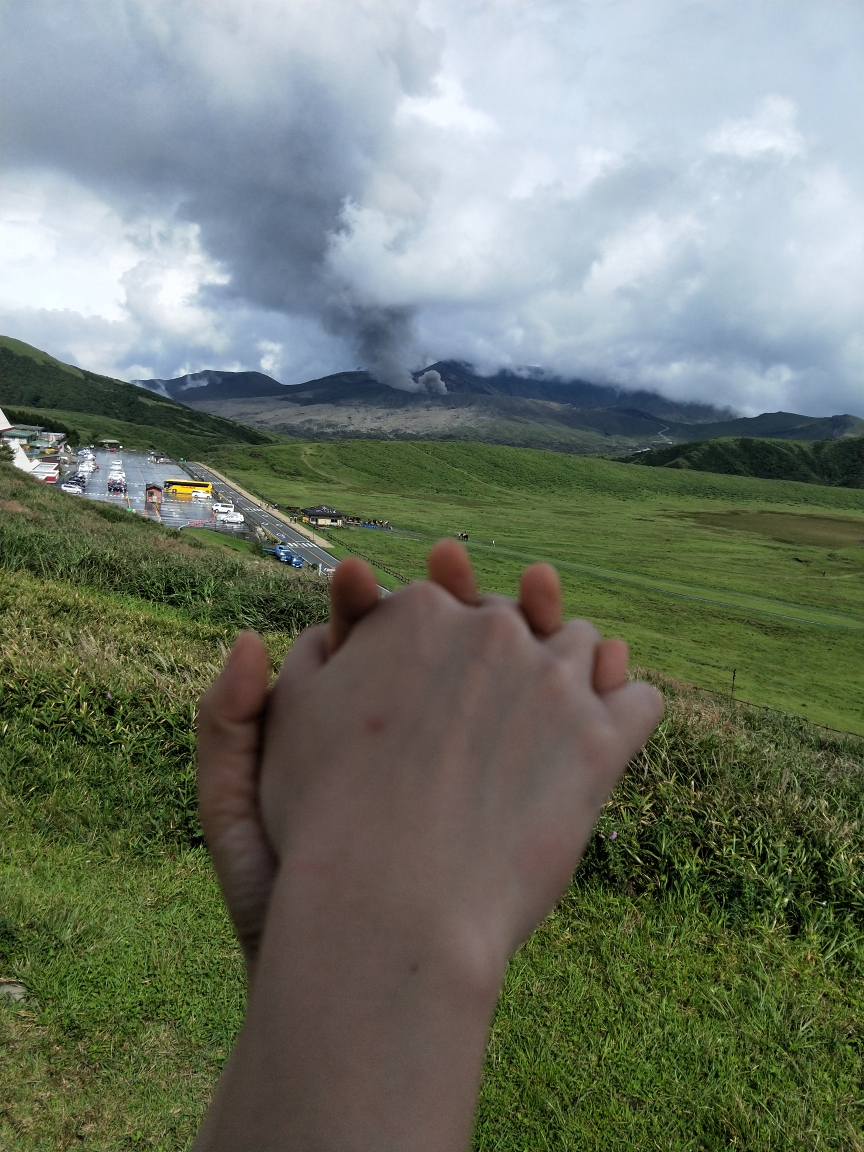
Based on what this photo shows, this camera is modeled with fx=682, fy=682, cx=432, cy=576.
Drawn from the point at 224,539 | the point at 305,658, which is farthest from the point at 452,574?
the point at 224,539

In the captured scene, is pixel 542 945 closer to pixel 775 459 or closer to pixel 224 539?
pixel 224 539

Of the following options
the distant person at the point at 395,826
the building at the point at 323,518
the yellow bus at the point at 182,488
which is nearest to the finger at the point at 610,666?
the distant person at the point at 395,826

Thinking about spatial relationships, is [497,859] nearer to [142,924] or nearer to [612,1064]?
[612,1064]

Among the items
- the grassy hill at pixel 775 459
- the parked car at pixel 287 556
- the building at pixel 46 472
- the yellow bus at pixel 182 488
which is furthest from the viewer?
the grassy hill at pixel 775 459

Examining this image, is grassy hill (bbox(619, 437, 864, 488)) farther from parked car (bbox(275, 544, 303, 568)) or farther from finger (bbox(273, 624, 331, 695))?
finger (bbox(273, 624, 331, 695))

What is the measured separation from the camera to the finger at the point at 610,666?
1.17 m

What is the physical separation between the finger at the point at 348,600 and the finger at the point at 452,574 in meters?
0.12

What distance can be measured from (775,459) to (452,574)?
21054 cm

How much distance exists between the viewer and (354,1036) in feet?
3.05

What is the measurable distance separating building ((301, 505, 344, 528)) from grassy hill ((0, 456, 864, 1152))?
6300cm

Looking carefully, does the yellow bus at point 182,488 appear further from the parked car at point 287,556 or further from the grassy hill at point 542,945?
the grassy hill at point 542,945

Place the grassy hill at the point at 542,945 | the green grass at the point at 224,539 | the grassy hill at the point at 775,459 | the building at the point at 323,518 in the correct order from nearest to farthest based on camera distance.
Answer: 1. the grassy hill at the point at 542,945
2. the green grass at the point at 224,539
3. the building at the point at 323,518
4. the grassy hill at the point at 775,459

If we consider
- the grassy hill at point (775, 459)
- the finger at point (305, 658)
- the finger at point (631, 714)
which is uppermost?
the grassy hill at point (775, 459)

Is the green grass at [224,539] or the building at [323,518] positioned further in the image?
the building at [323,518]
